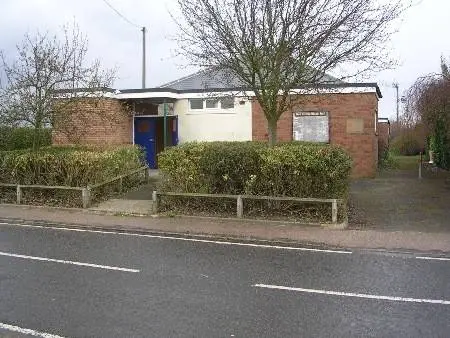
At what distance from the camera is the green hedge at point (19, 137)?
1706cm

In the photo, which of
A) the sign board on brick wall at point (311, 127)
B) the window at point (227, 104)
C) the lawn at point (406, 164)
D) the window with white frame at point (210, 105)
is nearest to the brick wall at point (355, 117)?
the sign board on brick wall at point (311, 127)

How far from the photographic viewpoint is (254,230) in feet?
35.1

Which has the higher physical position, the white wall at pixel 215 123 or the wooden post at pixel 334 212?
the white wall at pixel 215 123

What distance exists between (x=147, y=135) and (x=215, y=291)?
1635cm

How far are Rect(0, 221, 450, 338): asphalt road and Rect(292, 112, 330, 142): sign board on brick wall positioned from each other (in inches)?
425

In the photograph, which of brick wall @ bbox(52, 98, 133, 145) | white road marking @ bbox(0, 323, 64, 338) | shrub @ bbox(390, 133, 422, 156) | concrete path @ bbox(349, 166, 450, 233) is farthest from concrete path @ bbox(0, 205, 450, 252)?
shrub @ bbox(390, 133, 422, 156)

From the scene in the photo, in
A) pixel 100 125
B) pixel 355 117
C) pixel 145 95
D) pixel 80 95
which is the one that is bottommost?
pixel 100 125

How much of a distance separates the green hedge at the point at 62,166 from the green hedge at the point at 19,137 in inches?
65.0

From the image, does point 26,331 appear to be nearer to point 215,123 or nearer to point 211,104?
point 215,123

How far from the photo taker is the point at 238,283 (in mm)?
6738

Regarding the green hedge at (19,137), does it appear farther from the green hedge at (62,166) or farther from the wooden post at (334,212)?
the wooden post at (334,212)

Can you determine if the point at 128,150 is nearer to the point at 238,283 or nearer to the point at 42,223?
the point at 42,223

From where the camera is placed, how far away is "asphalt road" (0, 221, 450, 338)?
199 inches

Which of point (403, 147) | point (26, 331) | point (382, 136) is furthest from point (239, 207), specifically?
point (403, 147)
